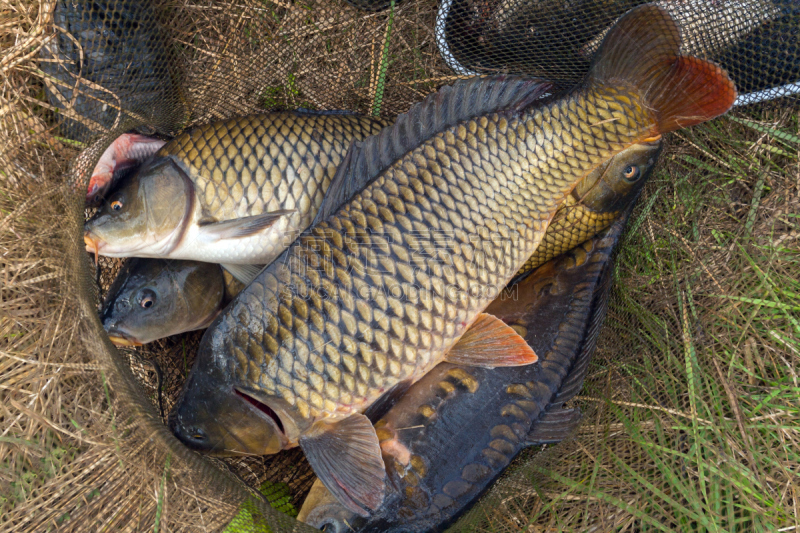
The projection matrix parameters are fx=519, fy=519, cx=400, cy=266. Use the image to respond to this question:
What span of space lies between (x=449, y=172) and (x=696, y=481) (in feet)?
4.15

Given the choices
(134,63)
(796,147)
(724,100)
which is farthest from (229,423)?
(796,147)

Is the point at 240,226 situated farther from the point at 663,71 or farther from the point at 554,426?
the point at 663,71

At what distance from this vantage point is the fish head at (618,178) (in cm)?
181

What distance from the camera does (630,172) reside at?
183 cm

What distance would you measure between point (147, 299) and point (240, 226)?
16.7 inches

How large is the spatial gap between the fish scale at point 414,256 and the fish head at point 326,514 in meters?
0.33

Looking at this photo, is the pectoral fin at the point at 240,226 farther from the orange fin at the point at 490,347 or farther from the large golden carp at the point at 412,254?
the orange fin at the point at 490,347

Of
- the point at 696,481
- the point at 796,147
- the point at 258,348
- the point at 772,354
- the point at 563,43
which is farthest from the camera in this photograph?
the point at 563,43

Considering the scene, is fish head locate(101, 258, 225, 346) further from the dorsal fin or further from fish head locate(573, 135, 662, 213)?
fish head locate(573, 135, 662, 213)

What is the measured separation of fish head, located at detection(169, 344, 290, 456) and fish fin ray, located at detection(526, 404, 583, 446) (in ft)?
2.69

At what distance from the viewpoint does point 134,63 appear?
74.1 inches

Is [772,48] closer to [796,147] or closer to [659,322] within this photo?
[796,147]

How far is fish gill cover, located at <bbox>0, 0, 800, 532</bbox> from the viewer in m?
1.64

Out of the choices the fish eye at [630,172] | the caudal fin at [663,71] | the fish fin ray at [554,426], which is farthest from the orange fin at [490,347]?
the caudal fin at [663,71]
